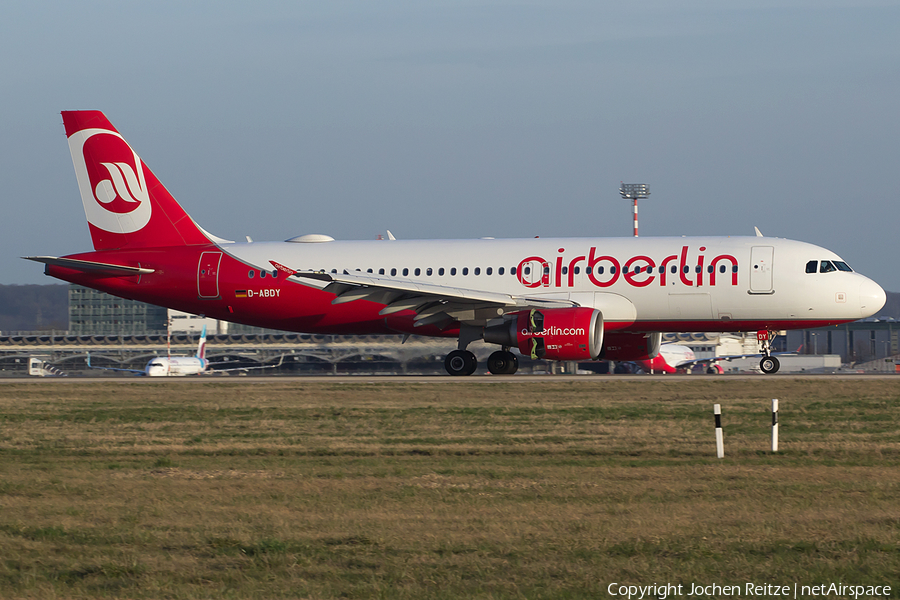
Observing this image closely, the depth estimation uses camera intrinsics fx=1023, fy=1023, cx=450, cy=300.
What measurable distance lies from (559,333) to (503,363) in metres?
4.49

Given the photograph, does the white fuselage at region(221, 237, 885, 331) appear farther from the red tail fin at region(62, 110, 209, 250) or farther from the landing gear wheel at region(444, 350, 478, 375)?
the red tail fin at region(62, 110, 209, 250)

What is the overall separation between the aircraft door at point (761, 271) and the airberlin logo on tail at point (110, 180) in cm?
1858

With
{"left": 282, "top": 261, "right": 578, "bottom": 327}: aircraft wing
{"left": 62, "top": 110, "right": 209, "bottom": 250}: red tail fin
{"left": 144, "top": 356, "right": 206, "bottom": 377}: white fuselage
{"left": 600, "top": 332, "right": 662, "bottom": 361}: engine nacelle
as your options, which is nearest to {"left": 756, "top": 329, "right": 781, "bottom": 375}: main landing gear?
{"left": 600, "top": 332, "right": 662, "bottom": 361}: engine nacelle

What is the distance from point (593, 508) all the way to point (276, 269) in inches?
905

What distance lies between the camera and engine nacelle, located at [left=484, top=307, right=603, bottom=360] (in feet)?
88.8

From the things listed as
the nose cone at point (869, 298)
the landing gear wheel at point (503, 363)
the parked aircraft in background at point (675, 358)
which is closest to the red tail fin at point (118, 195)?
the landing gear wheel at point (503, 363)

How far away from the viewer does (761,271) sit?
1108 inches

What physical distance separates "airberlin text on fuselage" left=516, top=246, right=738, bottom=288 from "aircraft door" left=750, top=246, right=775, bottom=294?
494 millimetres

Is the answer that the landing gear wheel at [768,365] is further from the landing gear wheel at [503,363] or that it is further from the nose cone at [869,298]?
the landing gear wheel at [503,363]

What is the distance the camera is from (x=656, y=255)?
94.1 ft

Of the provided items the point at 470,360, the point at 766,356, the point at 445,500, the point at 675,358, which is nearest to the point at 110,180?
the point at 470,360

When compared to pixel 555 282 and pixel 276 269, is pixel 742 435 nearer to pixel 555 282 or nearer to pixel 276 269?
pixel 555 282

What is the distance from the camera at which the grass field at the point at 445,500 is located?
23.2 ft

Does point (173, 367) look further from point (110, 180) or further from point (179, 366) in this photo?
point (110, 180)
